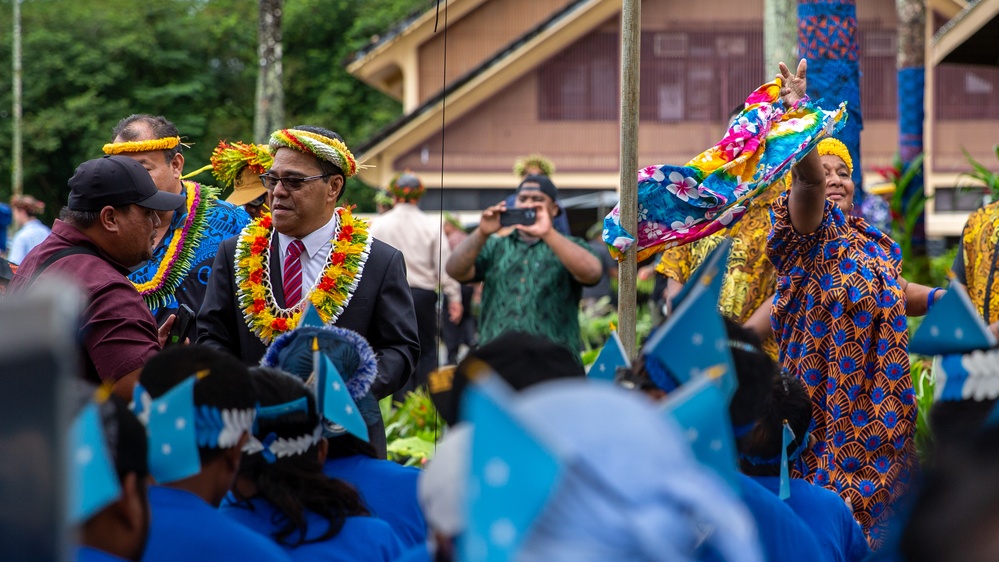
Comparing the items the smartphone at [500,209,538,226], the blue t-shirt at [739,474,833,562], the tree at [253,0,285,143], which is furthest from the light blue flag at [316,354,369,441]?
the tree at [253,0,285,143]

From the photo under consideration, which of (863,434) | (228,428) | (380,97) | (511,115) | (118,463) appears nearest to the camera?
(118,463)

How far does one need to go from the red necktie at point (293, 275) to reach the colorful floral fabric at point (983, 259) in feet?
8.97

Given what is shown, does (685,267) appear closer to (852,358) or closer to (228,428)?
(852,358)

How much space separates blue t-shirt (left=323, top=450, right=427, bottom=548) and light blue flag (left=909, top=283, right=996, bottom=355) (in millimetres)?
1375

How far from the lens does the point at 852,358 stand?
4328mm

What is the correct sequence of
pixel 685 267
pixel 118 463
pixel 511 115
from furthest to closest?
pixel 511 115 → pixel 685 267 → pixel 118 463

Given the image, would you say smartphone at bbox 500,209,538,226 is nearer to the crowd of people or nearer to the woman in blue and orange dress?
the crowd of people

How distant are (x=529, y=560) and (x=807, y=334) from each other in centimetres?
309

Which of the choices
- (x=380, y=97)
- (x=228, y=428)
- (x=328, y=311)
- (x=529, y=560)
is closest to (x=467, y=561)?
(x=529, y=560)

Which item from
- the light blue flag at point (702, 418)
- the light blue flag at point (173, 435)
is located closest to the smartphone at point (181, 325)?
the light blue flag at point (173, 435)

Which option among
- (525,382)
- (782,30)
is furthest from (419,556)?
(782,30)

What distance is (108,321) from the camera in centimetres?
381

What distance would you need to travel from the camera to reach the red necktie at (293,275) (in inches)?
175

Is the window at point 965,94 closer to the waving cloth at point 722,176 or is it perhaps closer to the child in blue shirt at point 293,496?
the waving cloth at point 722,176
